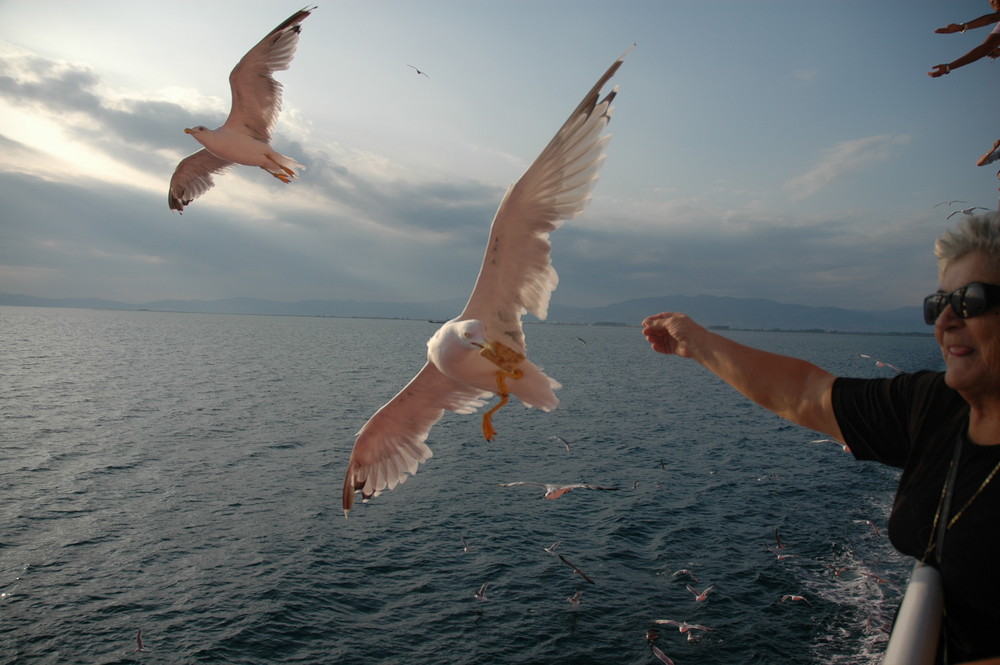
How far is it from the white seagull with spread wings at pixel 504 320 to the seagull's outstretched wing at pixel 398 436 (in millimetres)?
11

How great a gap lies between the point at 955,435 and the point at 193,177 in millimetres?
12588

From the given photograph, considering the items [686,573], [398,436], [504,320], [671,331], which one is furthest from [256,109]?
[686,573]

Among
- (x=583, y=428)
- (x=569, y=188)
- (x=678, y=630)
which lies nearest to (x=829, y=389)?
(x=569, y=188)

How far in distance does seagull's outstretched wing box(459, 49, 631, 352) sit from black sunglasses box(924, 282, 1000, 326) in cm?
268

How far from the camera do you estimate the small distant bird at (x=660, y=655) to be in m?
13.9

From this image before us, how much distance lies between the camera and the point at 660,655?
46.5 ft

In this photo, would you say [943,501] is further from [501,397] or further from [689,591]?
[689,591]

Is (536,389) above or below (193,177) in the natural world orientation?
below

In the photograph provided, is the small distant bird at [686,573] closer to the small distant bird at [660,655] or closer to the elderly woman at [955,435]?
the small distant bird at [660,655]

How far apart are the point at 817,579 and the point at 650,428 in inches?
899

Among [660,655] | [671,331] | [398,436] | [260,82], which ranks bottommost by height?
[660,655]

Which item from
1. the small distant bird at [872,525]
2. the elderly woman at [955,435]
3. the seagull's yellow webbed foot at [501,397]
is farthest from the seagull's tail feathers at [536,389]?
the small distant bird at [872,525]

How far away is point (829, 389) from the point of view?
249 cm

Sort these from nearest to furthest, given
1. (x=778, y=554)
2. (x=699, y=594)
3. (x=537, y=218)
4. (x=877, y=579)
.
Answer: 1. (x=537, y=218)
2. (x=699, y=594)
3. (x=877, y=579)
4. (x=778, y=554)
